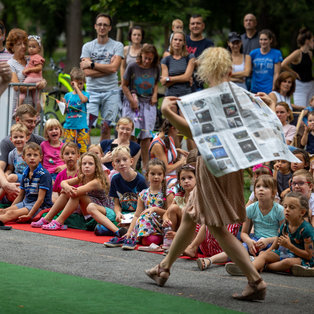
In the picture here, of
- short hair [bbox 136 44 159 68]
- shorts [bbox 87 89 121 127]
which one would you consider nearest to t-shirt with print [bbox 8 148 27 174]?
shorts [bbox 87 89 121 127]

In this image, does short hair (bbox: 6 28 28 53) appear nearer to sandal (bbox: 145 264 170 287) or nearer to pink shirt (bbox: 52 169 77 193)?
pink shirt (bbox: 52 169 77 193)

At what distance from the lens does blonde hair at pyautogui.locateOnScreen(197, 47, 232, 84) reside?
573 cm

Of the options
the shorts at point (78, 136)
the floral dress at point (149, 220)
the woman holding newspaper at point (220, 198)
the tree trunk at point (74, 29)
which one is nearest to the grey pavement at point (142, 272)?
the woman holding newspaper at point (220, 198)

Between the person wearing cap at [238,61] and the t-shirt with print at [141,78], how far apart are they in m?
1.46

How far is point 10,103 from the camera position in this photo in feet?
37.5

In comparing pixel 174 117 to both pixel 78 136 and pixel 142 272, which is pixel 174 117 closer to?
pixel 142 272

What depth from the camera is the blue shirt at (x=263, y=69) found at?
12.8m

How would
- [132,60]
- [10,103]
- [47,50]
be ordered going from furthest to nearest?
[47,50], [132,60], [10,103]

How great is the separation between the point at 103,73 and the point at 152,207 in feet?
15.0

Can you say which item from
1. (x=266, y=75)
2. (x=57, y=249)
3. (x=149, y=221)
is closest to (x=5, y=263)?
(x=57, y=249)

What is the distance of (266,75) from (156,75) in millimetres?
2050

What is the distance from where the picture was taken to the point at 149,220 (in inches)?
322

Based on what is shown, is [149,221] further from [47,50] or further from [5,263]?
[47,50]

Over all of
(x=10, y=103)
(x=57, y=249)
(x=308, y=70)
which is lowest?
(x=57, y=249)
